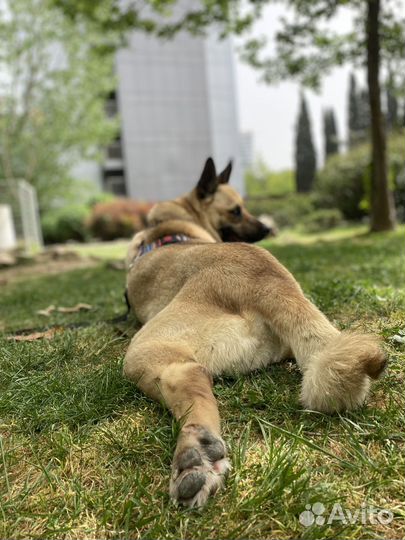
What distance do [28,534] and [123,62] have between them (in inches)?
1303

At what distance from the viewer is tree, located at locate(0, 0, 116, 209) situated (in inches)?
739

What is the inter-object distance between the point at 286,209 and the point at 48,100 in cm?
1238

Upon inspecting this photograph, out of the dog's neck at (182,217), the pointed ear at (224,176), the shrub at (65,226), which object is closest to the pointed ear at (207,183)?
the dog's neck at (182,217)

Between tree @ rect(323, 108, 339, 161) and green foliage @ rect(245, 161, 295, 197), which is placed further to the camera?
green foliage @ rect(245, 161, 295, 197)

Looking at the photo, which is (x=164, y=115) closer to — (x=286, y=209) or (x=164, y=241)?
A: (x=286, y=209)

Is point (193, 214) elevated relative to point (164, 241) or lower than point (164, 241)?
elevated

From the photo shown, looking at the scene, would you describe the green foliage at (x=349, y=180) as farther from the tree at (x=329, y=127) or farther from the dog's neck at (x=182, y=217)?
the tree at (x=329, y=127)

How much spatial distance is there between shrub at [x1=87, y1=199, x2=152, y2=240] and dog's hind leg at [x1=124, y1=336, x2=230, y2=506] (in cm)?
1713

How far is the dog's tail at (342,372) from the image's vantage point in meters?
1.66

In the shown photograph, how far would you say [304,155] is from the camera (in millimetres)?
41469

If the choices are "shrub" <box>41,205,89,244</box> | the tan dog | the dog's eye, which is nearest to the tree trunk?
the dog's eye

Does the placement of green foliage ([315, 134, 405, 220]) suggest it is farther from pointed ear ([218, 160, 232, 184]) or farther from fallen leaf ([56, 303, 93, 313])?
fallen leaf ([56, 303, 93, 313])

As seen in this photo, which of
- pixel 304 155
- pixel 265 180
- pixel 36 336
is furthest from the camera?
pixel 265 180

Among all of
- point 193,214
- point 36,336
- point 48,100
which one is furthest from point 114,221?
point 36,336
